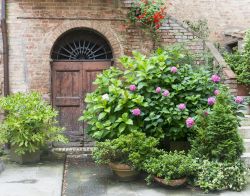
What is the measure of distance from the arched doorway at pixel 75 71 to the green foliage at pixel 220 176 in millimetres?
3751

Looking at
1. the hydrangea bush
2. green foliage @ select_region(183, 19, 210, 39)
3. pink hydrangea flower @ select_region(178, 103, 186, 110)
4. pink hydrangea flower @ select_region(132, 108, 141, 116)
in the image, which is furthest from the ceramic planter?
green foliage @ select_region(183, 19, 210, 39)

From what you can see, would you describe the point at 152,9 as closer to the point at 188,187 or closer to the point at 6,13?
the point at 6,13

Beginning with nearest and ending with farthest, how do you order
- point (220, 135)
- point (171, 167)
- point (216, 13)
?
point (171, 167)
point (220, 135)
point (216, 13)

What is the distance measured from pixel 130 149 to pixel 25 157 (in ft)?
8.38

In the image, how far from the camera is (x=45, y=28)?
9508 mm

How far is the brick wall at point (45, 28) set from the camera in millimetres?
9422

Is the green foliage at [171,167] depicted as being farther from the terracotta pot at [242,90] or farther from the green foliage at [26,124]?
the terracotta pot at [242,90]

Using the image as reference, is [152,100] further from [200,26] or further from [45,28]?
[200,26]

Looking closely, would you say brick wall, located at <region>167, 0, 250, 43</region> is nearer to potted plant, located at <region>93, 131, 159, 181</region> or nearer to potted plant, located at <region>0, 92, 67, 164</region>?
Answer: potted plant, located at <region>0, 92, 67, 164</region>

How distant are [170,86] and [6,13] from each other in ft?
13.5

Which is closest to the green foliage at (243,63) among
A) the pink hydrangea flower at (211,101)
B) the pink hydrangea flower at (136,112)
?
the pink hydrangea flower at (211,101)

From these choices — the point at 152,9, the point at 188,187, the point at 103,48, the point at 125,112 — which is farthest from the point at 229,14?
the point at 188,187

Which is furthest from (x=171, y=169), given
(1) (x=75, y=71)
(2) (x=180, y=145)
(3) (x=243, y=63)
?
(3) (x=243, y=63)

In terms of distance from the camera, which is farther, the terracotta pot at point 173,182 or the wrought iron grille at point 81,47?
the wrought iron grille at point 81,47
